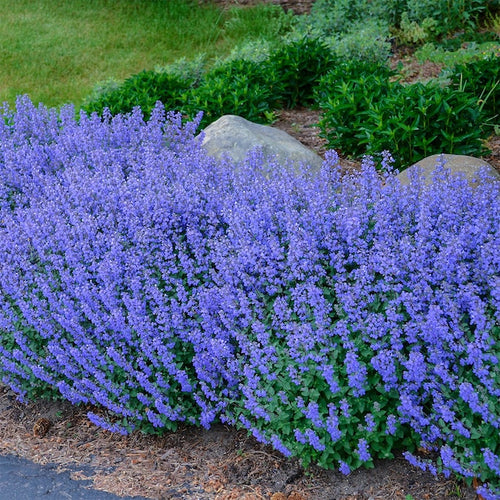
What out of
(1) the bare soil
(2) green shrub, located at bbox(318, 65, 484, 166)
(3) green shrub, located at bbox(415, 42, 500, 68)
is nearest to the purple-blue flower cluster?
(1) the bare soil

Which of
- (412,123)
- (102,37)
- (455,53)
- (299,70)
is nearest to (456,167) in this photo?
(412,123)

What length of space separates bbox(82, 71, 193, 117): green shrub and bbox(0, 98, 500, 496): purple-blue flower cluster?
96.4 inches

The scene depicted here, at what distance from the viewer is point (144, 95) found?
23.5 ft

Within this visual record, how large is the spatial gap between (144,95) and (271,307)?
4216 mm

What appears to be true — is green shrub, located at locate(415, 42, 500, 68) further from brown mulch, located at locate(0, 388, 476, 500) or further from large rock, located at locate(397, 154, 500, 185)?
brown mulch, located at locate(0, 388, 476, 500)

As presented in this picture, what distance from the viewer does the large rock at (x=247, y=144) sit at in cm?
545

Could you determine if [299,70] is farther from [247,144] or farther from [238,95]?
[247,144]

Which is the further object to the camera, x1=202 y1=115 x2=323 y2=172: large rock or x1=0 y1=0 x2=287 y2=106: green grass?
x1=0 y1=0 x2=287 y2=106: green grass

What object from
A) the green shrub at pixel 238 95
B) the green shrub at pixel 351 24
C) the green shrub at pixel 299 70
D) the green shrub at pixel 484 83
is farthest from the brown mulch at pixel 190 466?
the green shrub at pixel 351 24

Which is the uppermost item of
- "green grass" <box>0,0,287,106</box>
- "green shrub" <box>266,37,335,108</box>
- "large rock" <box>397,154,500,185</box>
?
"large rock" <box>397,154,500,185</box>

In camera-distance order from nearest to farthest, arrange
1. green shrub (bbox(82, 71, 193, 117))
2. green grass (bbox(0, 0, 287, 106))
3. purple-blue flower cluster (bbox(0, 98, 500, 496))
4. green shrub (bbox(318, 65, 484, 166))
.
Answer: purple-blue flower cluster (bbox(0, 98, 500, 496)), green shrub (bbox(318, 65, 484, 166)), green shrub (bbox(82, 71, 193, 117)), green grass (bbox(0, 0, 287, 106))

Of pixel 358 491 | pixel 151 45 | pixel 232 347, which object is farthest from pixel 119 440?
pixel 151 45

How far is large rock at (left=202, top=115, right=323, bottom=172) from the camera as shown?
214 inches

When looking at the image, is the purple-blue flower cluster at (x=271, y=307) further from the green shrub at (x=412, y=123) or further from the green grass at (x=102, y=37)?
the green grass at (x=102, y=37)
